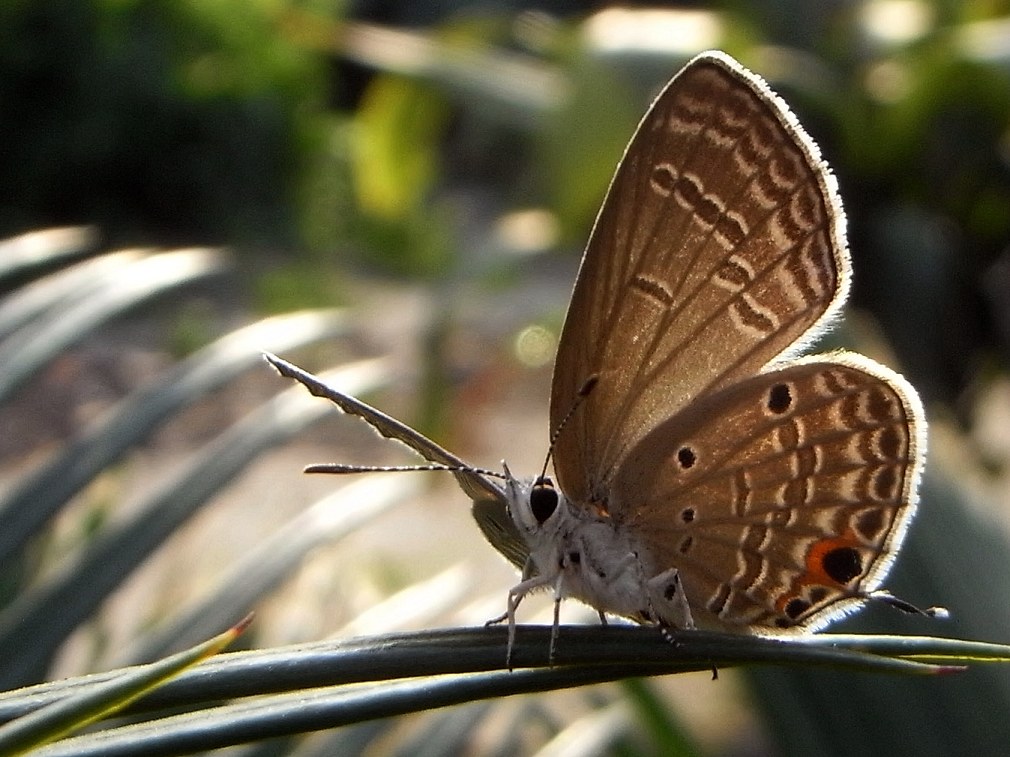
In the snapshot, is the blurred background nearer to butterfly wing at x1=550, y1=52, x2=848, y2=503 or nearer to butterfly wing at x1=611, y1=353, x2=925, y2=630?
butterfly wing at x1=611, y1=353, x2=925, y2=630

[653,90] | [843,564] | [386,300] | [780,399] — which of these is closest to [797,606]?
[843,564]

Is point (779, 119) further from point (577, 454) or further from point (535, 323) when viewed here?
point (535, 323)

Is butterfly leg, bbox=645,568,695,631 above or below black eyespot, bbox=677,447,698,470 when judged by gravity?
below

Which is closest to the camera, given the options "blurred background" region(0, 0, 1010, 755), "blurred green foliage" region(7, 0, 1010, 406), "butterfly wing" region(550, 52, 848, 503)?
"butterfly wing" region(550, 52, 848, 503)

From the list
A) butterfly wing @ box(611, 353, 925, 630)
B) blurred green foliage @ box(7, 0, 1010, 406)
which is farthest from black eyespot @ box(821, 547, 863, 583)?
blurred green foliage @ box(7, 0, 1010, 406)

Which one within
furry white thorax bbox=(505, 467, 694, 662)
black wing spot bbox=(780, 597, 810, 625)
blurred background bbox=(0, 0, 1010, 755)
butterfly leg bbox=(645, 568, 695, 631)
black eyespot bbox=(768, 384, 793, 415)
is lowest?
black wing spot bbox=(780, 597, 810, 625)

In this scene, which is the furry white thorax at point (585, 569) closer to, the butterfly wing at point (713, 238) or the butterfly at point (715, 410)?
the butterfly at point (715, 410)

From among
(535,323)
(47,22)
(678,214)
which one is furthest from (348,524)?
(47,22)

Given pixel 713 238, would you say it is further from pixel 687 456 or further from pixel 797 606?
pixel 797 606
